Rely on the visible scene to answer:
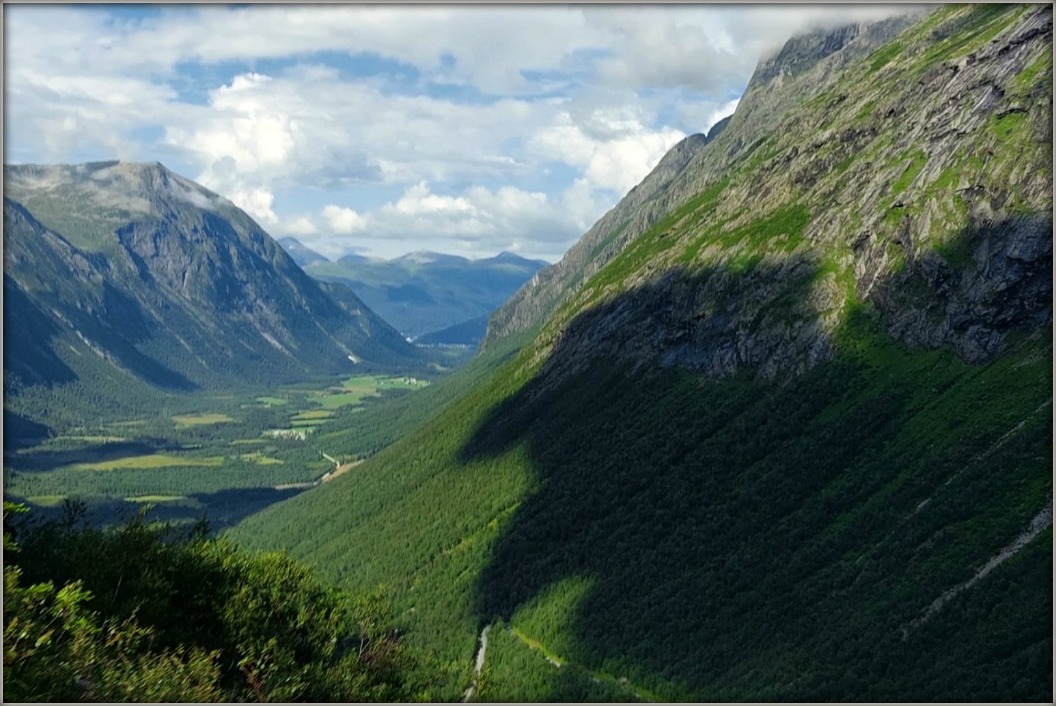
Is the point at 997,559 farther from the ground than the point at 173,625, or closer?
closer

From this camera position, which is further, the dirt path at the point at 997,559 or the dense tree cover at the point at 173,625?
the dirt path at the point at 997,559

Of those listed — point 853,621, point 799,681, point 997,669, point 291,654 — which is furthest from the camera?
point 853,621

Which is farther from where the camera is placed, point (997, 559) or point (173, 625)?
point (997, 559)

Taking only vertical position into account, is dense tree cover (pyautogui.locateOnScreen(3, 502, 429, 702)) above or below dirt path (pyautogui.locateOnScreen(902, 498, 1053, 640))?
above

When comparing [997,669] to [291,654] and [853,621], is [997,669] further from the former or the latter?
[291,654]

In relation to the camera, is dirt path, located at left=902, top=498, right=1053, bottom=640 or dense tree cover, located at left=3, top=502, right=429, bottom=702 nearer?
dense tree cover, located at left=3, top=502, right=429, bottom=702

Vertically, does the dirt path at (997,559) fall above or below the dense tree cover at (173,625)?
below

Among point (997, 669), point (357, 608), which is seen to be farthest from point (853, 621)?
point (357, 608)

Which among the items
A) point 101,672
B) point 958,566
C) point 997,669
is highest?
point 101,672
